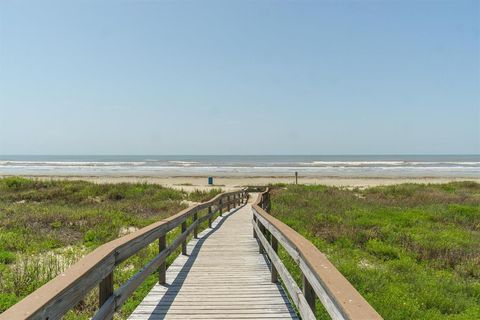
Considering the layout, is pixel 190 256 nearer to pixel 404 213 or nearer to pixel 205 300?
pixel 205 300

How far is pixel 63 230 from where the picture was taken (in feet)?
44.2

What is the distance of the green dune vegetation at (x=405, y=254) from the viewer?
6621mm

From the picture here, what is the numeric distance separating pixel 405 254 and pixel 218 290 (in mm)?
6482

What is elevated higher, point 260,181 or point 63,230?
point 63,230

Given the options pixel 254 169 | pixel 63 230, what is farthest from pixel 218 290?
pixel 254 169

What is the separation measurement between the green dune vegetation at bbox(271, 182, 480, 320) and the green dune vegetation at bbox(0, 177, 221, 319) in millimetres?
3745

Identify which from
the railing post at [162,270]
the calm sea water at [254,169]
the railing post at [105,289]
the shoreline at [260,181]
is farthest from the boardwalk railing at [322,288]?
the calm sea water at [254,169]

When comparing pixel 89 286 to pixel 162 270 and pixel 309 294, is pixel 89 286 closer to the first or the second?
pixel 309 294

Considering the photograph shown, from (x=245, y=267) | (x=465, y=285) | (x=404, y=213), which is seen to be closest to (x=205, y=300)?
(x=245, y=267)

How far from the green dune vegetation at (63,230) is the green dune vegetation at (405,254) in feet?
12.3

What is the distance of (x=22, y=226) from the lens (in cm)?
1361

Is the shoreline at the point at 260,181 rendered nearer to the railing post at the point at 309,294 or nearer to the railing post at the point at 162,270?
the railing post at the point at 162,270

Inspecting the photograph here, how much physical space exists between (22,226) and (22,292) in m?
7.89

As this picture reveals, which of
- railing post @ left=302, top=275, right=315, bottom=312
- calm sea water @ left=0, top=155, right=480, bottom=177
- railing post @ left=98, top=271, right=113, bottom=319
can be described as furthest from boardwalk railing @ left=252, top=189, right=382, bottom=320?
calm sea water @ left=0, top=155, right=480, bottom=177
